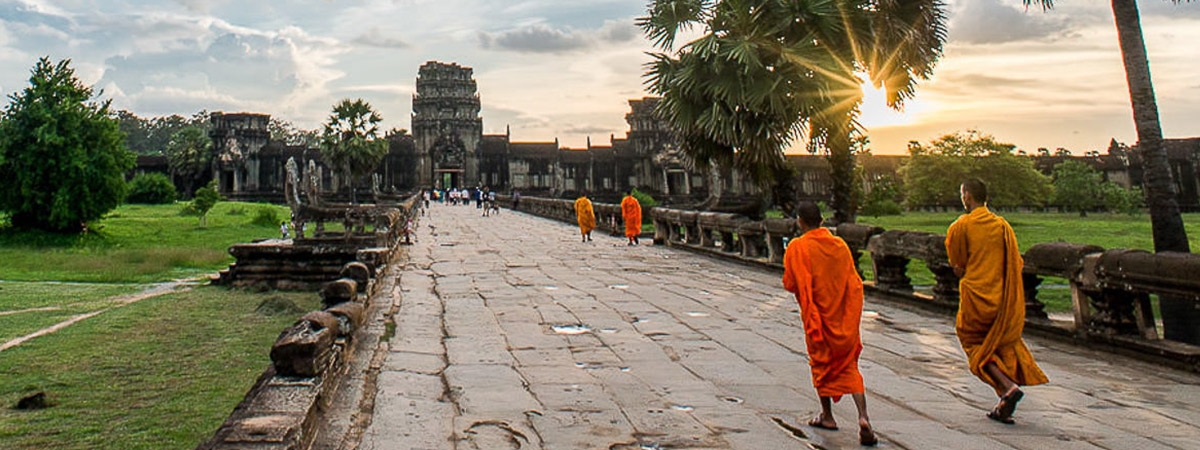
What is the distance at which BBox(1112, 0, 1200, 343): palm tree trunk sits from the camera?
23.0ft

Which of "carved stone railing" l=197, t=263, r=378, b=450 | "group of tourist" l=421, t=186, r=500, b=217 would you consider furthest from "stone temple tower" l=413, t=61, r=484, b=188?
"carved stone railing" l=197, t=263, r=378, b=450

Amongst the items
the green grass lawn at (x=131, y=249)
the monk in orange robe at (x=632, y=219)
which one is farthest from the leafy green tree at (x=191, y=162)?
the monk in orange robe at (x=632, y=219)

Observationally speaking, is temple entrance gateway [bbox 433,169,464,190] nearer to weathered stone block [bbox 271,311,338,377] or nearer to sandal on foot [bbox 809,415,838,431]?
weathered stone block [bbox 271,311,338,377]

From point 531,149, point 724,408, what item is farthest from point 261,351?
point 531,149

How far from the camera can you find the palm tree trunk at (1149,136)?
276 inches

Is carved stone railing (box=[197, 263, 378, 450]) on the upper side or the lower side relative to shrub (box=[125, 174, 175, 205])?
lower

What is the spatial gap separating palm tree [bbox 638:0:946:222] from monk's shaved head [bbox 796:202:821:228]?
22.1 ft

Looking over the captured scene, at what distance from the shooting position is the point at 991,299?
3.81 metres

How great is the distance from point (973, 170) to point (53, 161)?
3623cm

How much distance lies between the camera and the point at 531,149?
60.2m

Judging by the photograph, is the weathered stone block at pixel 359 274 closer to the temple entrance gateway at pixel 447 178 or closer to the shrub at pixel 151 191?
the shrub at pixel 151 191

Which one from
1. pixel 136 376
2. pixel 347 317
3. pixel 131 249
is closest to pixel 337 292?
pixel 347 317

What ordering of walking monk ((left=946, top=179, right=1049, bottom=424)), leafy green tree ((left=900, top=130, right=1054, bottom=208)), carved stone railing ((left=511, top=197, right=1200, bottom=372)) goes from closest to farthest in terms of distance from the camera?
walking monk ((left=946, top=179, right=1049, bottom=424)), carved stone railing ((left=511, top=197, right=1200, bottom=372)), leafy green tree ((left=900, top=130, right=1054, bottom=208))

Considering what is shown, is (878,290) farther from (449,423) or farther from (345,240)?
(345,240)
